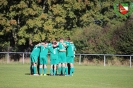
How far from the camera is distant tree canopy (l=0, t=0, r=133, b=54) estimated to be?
50438mm

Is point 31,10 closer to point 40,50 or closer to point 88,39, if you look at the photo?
point 88,39

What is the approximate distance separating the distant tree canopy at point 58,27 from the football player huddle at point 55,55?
70.5 feet

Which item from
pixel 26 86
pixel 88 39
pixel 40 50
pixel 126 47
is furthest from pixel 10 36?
pixel 26 86

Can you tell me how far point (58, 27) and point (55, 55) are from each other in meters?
27.7

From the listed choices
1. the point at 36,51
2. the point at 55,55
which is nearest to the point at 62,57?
the point at 55,55

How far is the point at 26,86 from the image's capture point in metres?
18.9

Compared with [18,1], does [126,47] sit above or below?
below

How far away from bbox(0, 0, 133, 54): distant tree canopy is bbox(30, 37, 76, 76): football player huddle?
21491 mm

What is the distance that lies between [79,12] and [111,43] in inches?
301

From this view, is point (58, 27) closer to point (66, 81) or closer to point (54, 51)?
point (54, 51)

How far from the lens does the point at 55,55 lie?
90.2 feet

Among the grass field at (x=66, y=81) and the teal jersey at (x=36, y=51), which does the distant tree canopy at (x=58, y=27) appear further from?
the grass field at (x=66, y=81)

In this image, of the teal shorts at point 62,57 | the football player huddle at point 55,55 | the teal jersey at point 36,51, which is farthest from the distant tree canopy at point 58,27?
the teal jersey at point 36,51

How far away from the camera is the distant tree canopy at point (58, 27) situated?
1986 inches
